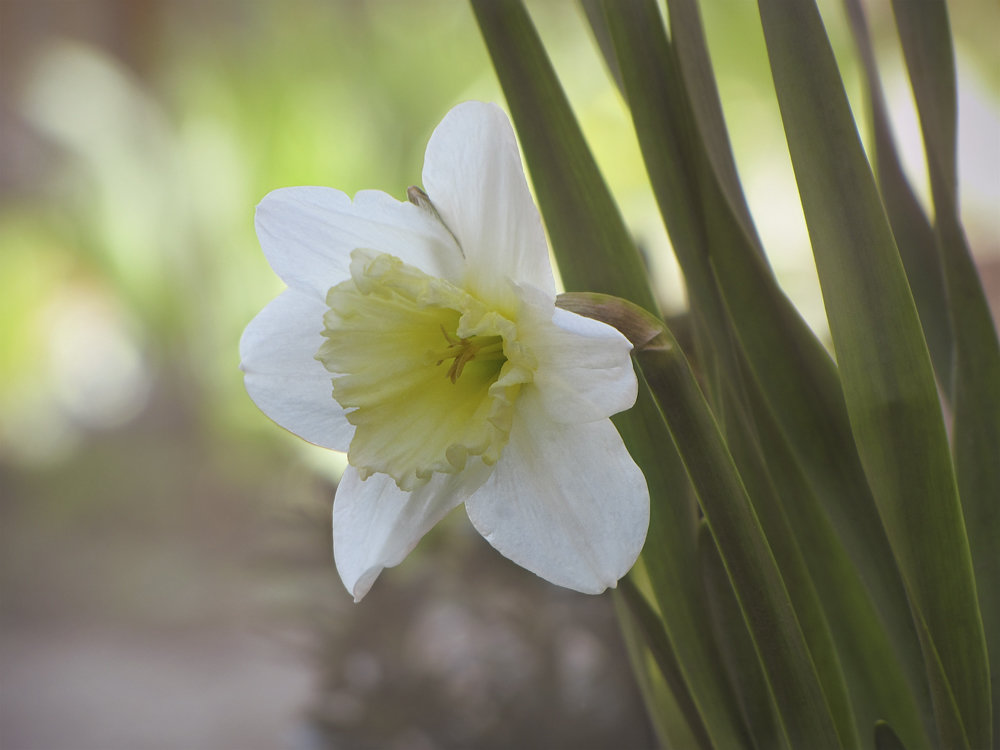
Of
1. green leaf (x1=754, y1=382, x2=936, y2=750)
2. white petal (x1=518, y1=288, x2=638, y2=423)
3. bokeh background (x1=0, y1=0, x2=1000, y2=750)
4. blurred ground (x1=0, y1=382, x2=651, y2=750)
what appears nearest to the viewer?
white petal (x1=518, y1=288, x2=638, y2=423)

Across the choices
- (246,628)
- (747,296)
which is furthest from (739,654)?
(246,628)

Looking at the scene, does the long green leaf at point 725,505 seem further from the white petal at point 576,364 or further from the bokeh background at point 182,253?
the bokeh background at point 182,253

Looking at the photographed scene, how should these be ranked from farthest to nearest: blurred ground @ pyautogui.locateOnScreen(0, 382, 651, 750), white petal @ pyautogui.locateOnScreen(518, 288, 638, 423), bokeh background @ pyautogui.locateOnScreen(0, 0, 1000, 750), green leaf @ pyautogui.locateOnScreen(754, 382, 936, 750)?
bokeh background @ pyautogui.locateOnScreen(0, 0, 1000, 750) < blurred ground @ pyautogui.locateOnScreen(0, 382, 651, 750) < green leaf @ pyautogui.locateOnScreen(754, 382, 936, 750) < white petal @ pyautogui.locateOnScreen(518, 288, 638, 423)

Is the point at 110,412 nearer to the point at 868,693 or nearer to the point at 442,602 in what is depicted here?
the point at 442,602

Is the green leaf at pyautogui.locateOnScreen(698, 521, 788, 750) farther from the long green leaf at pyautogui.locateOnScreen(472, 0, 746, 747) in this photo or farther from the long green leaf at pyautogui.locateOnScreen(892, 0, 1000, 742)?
the long green leaf at pyautogui.locateOnScreen(892, 0, 1000, 742)

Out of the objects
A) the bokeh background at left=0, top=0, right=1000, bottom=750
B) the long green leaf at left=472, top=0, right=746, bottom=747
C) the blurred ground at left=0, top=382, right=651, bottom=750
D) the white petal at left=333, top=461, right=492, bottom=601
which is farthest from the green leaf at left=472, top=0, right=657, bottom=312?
the bokeh background at left=0, top=0, right=1000, bottom=750

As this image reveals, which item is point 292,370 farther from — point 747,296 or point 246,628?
point 246,628

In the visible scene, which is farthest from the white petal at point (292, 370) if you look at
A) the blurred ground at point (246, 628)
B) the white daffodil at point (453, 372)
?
the blurred ground at point (246, 628)
